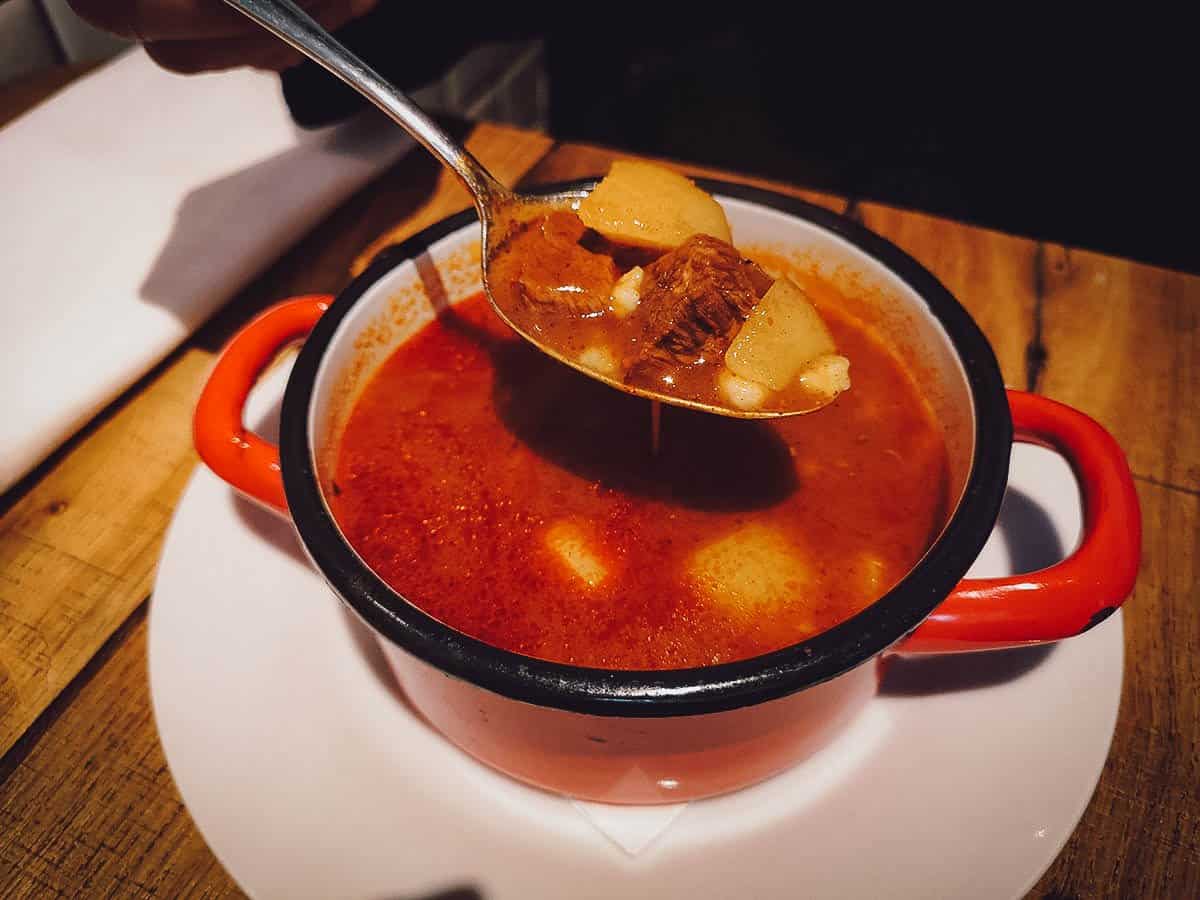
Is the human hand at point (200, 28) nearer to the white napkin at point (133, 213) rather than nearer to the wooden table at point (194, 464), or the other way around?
the white napkin at point (133, 213)

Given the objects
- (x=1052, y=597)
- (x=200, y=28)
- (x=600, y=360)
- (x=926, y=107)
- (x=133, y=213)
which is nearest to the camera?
(x=1052, y=597)

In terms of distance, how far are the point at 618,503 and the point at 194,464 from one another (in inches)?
29.3

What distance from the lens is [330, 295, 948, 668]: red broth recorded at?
3.42 feet

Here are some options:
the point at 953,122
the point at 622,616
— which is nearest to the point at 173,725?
the point at 622,616

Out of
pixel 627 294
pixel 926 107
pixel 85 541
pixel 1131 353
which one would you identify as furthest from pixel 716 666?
pixel 926 107

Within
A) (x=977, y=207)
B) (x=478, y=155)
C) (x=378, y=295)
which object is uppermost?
(x=378, y=295)

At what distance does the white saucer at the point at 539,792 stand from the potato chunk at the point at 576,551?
0.26 m

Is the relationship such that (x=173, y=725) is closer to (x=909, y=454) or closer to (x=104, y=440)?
(x=104, y=440)

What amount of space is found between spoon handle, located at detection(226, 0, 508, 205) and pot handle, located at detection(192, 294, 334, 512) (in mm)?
347

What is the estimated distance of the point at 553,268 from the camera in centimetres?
120

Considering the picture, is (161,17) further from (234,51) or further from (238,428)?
(238,428)

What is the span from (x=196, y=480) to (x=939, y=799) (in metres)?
1.08

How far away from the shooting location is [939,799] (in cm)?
98

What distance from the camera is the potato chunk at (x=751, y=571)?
1.06 meters
